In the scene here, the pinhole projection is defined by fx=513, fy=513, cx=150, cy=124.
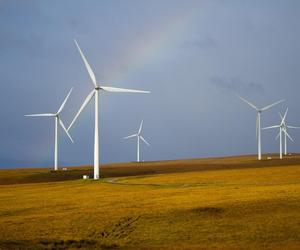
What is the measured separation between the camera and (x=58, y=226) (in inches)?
1670

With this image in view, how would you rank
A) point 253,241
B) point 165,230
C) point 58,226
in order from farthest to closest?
1. point 58,226
2. point 165,230
3. point 253,241

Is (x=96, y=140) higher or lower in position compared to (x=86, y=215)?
higher

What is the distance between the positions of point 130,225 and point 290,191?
901 inches

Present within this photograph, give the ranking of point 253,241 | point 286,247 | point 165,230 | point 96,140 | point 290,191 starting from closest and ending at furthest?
1. point 286,247
2. point 253,241
3. point 165,230
4. point 290,191
5. point 96,140

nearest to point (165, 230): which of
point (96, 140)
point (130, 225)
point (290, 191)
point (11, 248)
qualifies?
point (130, 225)

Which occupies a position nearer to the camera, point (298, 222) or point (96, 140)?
point (298, 222)

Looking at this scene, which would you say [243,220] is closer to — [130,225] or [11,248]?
[130,225]

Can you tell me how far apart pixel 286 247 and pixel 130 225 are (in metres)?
13.5

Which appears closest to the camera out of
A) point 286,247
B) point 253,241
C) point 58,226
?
point 286,247

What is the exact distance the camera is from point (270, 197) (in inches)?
2040

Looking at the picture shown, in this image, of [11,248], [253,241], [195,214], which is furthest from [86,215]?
[253,241]

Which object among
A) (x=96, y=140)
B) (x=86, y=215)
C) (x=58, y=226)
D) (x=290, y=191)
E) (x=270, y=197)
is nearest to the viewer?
(x=58, y=226)

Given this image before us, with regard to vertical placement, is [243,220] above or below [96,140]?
below

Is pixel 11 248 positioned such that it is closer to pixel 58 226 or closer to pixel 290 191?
pixel 58 226
